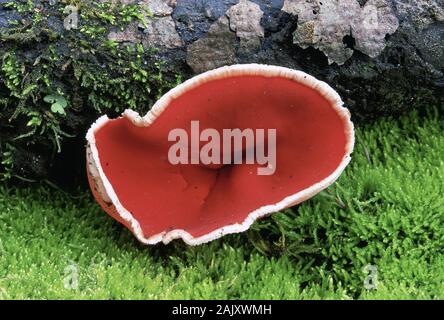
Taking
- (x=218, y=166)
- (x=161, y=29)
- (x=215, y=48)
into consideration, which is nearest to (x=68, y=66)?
(x=161, y=29)

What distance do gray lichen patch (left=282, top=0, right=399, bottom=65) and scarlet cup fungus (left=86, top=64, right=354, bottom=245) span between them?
307 mm

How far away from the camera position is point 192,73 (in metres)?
2.81

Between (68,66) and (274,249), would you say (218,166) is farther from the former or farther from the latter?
(68,66)

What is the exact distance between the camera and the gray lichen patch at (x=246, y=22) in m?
2.75

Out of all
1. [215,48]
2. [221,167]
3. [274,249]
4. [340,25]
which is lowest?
[274,249]

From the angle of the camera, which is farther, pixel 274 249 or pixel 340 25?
pixel 274 249

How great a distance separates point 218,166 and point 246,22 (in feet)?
1.87

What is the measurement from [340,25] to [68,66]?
1.05m

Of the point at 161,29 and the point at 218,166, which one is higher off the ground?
the point at 161,29

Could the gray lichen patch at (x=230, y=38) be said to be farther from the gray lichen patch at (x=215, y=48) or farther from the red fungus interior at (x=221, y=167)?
the red fungus interior at (x=221, y=167)

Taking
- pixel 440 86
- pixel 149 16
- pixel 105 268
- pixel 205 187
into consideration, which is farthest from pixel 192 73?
pixel 440 86

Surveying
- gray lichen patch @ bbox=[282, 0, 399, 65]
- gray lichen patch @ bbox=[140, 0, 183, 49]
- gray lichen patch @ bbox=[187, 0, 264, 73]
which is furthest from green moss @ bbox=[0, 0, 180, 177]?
gray lichen patch @ bbox=[282, 0, 399, 65]

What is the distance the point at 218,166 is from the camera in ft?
9.33

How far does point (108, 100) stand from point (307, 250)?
984 mm
